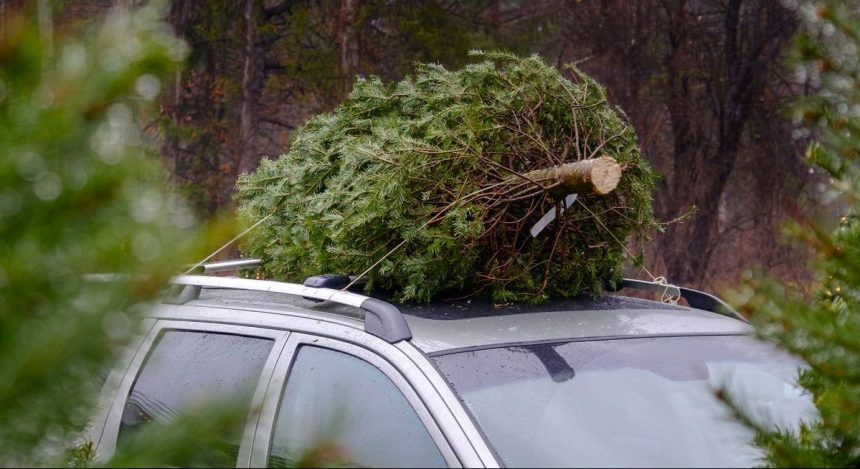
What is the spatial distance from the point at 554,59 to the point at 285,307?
466 inches

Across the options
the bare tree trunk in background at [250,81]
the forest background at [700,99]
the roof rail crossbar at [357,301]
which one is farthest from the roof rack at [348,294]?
the bare tree trunk in background at [250,81]

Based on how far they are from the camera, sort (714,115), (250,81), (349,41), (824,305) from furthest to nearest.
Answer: (250,81) → (349,41) → (714,115) → (824,305)

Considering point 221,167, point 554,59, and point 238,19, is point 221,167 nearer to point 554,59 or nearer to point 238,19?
point 238,19

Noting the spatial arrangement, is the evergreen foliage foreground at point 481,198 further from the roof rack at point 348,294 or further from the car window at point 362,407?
the car window at point 362,407

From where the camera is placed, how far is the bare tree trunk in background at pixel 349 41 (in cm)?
1555

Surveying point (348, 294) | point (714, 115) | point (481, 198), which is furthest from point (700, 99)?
point (348, 294)

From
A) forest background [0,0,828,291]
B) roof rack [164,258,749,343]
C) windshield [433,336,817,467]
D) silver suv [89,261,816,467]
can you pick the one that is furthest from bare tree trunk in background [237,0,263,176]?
windshield [433,336,817,467]

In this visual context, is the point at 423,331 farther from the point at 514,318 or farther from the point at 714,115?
the point at 714,115

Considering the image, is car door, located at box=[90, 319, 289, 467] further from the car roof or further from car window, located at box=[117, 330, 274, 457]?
the car roof

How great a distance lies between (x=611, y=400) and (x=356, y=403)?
0.87m

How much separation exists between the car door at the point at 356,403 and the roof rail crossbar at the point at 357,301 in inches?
3.2

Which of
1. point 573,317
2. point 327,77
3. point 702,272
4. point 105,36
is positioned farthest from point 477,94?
point 327,77

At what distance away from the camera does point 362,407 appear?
7.73ft

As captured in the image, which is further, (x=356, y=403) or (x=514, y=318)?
→ (x=514, y=318)
